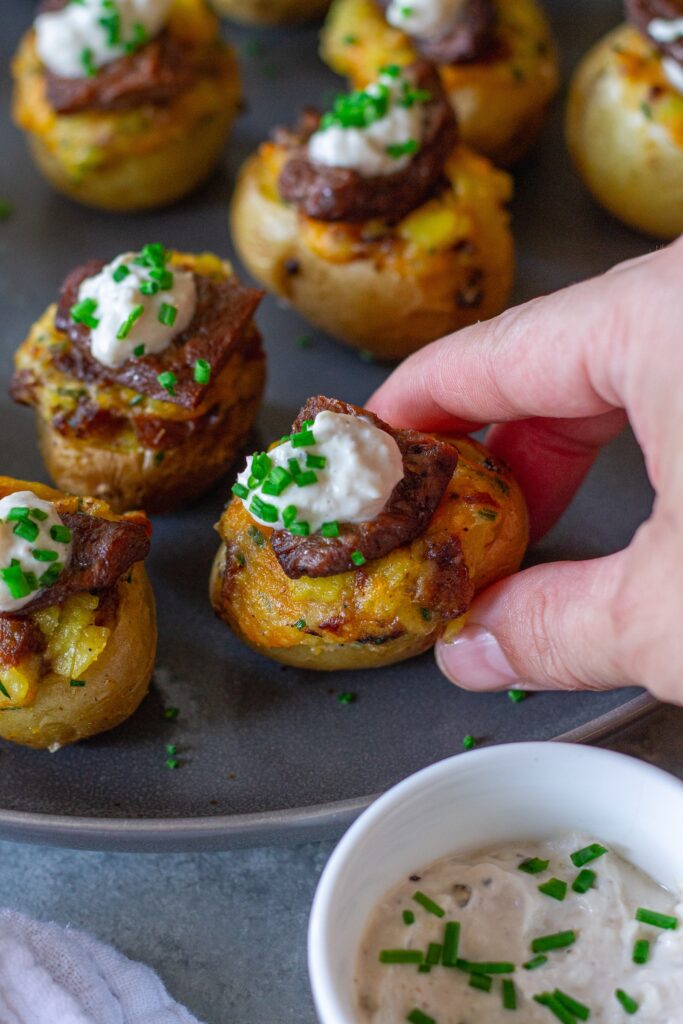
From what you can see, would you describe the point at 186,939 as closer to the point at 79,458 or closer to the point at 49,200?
the point at 79,458

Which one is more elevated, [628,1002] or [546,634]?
[546,634]

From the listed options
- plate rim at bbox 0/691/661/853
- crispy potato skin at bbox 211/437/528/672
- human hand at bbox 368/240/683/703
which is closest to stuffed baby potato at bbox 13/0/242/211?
human hand at bbox 368/240/683/703

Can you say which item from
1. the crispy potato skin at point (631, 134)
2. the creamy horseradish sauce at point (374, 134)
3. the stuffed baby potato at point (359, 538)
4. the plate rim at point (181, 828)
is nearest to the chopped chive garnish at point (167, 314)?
the stuffed baby potato at point (359, 538)

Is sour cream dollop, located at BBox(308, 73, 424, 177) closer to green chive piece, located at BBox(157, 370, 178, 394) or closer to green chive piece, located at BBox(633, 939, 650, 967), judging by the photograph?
green chive piece, located at BBox(157, 370, 178, 394)

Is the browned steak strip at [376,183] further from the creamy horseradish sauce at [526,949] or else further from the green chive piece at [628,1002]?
the green chive piece at [628,1002]

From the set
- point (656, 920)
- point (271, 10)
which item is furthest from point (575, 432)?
point (271, 10)

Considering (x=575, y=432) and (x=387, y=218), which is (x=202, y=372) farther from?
(x=575, y=432)

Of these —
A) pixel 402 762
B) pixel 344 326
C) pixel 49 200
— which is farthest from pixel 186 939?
pixel 49 200
